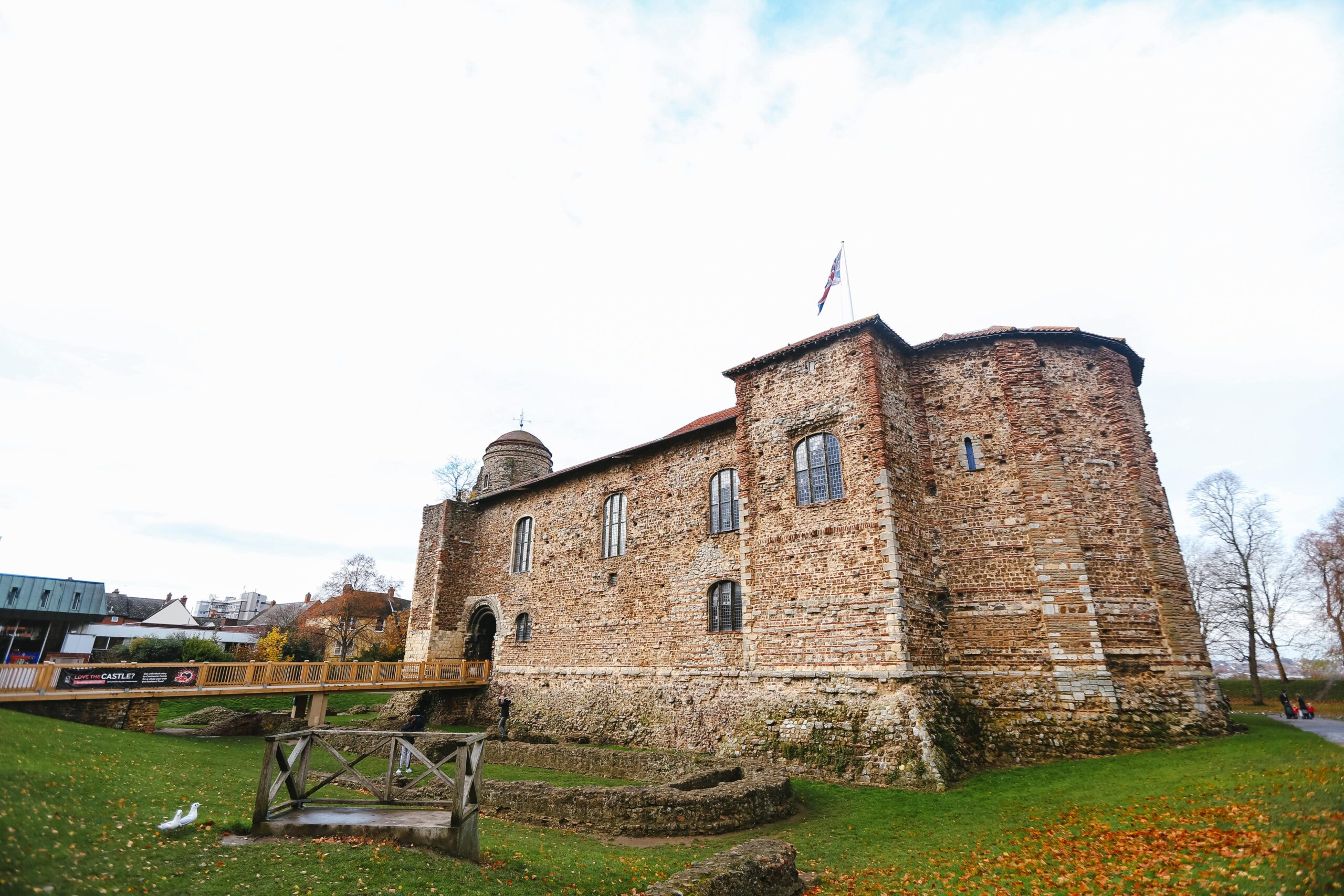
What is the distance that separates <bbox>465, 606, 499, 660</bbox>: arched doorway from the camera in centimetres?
2852

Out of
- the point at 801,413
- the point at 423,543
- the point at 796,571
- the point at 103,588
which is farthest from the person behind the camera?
the point at 103,588

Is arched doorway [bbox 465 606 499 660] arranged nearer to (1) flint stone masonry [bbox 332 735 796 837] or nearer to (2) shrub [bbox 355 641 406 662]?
(2) shrub [bbox 355 641 406 662]

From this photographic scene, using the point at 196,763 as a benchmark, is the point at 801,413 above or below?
above

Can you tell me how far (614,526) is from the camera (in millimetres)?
23641

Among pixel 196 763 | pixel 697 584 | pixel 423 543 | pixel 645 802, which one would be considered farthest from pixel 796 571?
pixel 423 543

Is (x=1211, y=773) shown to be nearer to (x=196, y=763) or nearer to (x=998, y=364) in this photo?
(x=998, y=364)

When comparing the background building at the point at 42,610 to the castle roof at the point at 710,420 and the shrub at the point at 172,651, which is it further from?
the castle roof at the point at 710,420

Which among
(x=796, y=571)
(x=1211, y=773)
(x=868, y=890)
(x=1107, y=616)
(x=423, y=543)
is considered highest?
(x=423, y=543)

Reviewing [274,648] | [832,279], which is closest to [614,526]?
[832,279]

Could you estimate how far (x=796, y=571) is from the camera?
1652 cm

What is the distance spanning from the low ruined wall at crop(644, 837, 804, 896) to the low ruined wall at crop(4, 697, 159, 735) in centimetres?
1855

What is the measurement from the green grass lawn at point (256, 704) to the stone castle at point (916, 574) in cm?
1726

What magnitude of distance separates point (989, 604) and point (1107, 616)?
8.67 feet

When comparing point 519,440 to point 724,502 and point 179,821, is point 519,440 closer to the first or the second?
point 724,502
